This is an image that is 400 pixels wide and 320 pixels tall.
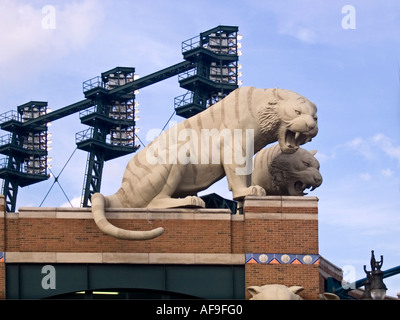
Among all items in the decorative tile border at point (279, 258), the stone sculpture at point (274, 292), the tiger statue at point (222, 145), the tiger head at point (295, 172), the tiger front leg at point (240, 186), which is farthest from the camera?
the tiger head at point (295, 172)

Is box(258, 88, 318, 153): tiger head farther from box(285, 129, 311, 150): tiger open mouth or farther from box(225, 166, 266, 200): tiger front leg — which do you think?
box(225, 166, 266, 200): tiger front leg

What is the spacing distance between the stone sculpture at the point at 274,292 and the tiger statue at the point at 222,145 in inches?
149

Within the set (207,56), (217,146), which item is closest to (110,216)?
(217,146)

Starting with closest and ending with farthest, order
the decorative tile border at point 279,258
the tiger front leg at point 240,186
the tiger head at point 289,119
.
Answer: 1. the decorative tile border at point 279,258
2. the tiger front leg at point 240,186
3. the tiger head at point 289,119

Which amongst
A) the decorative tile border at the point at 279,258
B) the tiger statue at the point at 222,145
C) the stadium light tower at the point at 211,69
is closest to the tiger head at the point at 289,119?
the tiger statue at the point at 222,145

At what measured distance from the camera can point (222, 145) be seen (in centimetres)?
3944

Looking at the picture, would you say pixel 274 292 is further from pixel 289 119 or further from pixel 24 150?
pixel 24 150

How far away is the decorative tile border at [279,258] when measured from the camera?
121ft

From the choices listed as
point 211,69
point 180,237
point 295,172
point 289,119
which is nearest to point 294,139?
point 289,119

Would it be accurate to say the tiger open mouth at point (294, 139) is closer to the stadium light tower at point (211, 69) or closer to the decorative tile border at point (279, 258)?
the decorative tile border at point (279, 258)
